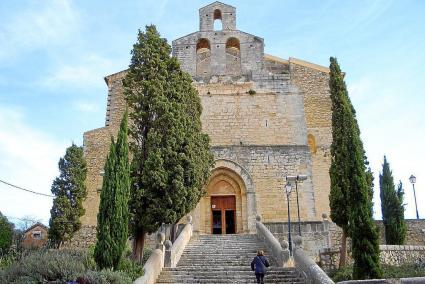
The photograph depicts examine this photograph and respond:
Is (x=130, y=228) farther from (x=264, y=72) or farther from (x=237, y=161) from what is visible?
(x=264, y=72)

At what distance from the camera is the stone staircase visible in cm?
1145

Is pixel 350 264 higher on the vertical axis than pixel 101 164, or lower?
lower

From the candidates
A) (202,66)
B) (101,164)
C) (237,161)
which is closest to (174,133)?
(237,161)

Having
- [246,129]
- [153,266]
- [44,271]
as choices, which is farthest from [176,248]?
[246,129]

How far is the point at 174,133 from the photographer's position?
1437cm

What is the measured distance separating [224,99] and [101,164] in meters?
8.05

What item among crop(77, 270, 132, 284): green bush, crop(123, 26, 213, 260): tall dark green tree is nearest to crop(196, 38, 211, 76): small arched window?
crop(123, 26, 213, 260): tall dark green tree

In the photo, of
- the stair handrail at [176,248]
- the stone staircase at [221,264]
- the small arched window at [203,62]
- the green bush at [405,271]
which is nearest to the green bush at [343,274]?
the green bush at [405,271]

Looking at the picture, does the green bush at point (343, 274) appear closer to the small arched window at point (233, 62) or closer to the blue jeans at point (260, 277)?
the blue jeans at point (260, 277)

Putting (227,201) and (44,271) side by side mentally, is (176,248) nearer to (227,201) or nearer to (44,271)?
(44,271)

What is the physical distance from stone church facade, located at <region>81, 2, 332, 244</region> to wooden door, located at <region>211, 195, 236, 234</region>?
0.16 ft

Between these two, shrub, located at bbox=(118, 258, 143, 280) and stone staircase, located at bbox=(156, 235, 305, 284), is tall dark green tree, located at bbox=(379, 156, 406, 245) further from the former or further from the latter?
shrub, located at bbox=(118, 258, 143, 280)

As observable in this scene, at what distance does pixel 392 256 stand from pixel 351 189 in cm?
445

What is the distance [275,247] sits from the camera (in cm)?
1385
